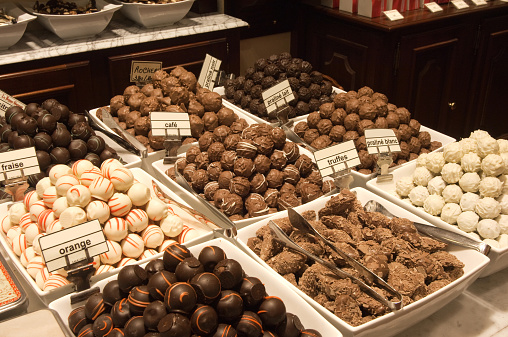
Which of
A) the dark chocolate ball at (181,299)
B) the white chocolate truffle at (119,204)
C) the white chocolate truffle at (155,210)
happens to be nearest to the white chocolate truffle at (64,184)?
the white chocolate truffle at (119,204)

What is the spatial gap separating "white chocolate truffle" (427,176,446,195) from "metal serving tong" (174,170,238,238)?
2.28 ft

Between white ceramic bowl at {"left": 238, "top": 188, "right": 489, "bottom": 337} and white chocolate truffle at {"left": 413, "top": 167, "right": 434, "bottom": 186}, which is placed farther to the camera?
white chocolate truffle at {"left": 413, "top": 167, "right": 434, "bottom": 186}

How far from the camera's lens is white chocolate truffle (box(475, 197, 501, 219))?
1518 mm

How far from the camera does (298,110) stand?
2.47m

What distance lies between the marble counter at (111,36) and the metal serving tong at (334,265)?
205 cm

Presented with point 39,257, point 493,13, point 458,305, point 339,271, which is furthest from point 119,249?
point 493,13

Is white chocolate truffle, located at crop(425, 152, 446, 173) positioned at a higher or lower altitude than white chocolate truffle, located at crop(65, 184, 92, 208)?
lower

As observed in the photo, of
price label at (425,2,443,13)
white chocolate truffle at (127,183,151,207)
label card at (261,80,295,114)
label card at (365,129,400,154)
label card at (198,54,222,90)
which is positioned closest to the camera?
white chocolate truffle at (127,183,151,207)

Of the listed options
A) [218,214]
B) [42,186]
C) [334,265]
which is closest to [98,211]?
[42,186]

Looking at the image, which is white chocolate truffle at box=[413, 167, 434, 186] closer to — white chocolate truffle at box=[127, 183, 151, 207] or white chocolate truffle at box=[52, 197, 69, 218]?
white chocolate truffle at box=[127, 183, 151, 207]

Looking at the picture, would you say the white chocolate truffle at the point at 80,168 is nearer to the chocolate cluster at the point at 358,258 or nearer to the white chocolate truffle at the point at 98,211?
the white chocolate truffle at the point at 98,211

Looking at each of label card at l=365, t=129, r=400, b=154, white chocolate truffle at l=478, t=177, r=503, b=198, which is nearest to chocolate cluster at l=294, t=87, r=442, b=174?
label card at l=365, t=129, r=400, b=154

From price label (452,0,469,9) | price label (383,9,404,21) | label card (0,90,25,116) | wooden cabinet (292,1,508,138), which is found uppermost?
price label (452,0,469,9)

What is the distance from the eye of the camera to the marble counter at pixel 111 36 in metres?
2.83
